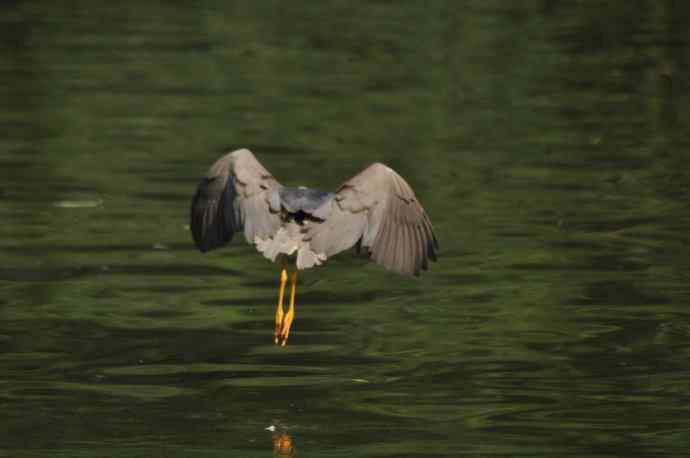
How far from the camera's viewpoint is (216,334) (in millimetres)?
14305

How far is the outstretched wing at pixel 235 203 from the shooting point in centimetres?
1116

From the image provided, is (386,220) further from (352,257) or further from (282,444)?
(352,257)

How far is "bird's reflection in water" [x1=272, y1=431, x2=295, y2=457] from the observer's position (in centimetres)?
1130

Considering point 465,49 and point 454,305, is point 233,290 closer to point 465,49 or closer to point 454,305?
point 454,305

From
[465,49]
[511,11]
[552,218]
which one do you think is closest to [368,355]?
[552,218]

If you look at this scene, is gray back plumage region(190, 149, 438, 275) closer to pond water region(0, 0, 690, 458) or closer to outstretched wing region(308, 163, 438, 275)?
outstretched wing region(308, 163, 438, 275)

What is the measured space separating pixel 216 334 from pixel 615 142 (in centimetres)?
922

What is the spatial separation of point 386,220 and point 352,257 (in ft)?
19.3

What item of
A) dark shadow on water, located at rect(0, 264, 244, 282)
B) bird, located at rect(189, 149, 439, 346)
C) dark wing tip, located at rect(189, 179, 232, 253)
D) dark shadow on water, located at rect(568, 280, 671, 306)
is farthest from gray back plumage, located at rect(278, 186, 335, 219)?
dark shadow on water, located at rect(0, 264, 244, 282)

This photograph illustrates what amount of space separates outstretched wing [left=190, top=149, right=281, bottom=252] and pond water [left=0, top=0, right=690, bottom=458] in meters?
1.19

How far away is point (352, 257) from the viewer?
17.3 metres

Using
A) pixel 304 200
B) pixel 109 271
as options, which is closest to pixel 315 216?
pixel 304 200

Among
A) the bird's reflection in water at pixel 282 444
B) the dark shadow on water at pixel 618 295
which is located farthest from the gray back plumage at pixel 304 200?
the dark shadow on water at pixel 618 295

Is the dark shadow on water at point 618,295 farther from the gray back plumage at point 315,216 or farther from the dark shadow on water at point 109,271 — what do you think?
the gray back plumage at point 315,216
